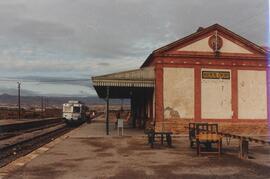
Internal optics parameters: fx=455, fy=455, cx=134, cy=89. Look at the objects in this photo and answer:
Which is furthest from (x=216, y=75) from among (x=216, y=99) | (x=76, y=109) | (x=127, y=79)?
(x=76, y=109)

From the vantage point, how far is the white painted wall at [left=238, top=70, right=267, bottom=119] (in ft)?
101

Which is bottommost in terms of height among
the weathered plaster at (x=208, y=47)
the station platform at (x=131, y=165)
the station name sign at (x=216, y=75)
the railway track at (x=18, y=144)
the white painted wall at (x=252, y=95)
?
the railway track at (x=18, y=144)

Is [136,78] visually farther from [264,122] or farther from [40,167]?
[40,167]

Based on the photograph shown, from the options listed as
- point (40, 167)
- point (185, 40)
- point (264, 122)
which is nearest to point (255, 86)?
point (264, 122)

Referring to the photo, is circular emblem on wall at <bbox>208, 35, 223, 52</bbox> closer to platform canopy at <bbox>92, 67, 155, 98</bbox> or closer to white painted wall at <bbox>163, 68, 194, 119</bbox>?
white painted wall at <bbox>163, 68, 194, 119</bbox>

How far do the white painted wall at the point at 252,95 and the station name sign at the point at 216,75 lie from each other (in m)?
0.89

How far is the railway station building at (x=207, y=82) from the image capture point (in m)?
30.0

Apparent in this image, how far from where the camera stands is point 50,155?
1755cm

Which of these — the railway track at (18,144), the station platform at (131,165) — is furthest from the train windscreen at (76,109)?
the station platform at (131,165)

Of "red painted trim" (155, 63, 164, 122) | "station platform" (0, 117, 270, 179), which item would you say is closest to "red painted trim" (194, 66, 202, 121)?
"red painted trim" (155, 63, 164, 122)

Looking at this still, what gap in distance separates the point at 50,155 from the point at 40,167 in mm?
3463

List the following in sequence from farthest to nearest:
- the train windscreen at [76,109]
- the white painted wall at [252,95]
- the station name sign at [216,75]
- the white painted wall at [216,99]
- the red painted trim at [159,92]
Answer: the train windscreen at [76,109]
the white painted wall at [252,95]
the station name sign at [216,75]
the white painted wall at [216,99]
the red painted trim at [159,92]

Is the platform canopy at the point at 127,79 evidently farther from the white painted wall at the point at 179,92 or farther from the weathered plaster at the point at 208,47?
the weathered plaster at the point at 208,47

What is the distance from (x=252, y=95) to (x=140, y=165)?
61.0 ft
